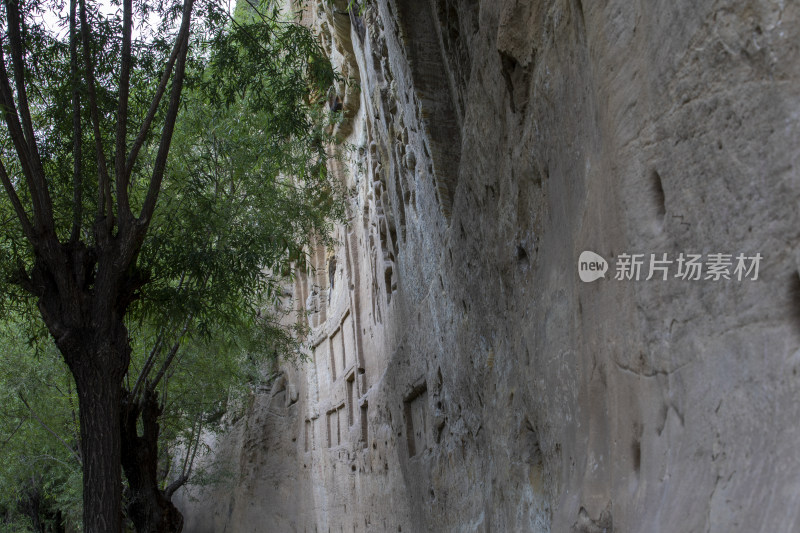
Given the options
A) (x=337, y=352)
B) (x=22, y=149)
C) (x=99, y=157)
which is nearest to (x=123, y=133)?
(x=99, y=157)

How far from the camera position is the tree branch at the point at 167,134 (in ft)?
21.1

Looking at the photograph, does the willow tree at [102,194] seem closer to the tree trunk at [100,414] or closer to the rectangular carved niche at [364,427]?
the tree trunk at [100,414]

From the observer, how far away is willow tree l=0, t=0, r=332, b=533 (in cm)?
594

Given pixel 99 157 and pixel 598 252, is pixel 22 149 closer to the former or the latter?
pixel 99 157

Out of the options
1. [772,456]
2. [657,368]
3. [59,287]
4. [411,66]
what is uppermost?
[411,66]

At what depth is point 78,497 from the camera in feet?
44.9

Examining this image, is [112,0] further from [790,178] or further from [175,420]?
[175,420]

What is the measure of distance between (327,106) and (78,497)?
868cm

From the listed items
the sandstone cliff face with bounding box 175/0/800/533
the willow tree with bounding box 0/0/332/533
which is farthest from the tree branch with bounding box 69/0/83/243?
the sandstone cliff face with bounding box 175/0/800/533

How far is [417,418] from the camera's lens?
8.86 meters

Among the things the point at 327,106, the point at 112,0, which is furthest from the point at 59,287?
the point at 327,106

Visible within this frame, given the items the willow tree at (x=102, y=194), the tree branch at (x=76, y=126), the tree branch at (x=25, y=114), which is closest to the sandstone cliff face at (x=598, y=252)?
the willow tree at (x=102, y=194)

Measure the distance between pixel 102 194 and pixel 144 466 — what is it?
491 cm

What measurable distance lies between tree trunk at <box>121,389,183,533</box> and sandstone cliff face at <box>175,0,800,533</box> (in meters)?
3.67
